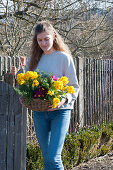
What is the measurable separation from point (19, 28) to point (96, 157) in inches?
113

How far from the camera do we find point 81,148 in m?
4.25

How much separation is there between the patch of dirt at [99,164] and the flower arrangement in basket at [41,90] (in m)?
2.07

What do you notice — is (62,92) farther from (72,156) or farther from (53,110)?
(72,156)

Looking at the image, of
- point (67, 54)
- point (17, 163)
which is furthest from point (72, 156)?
point (67, 54)

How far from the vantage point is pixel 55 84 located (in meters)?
2.42

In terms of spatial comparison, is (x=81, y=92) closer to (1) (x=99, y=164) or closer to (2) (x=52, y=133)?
(1) (x=99, y=164)

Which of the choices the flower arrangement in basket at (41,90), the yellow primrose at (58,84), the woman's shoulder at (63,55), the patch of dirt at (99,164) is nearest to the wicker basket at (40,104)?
the flower arrangement in basket at (41,90)

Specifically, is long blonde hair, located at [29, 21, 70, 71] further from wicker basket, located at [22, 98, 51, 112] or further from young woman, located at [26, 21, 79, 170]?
wicker basket, located at [22, 98, 51, 112]

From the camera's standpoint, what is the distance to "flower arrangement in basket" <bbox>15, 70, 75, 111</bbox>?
2418 millimetres

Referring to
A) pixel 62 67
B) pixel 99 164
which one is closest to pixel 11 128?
pixel 62 67

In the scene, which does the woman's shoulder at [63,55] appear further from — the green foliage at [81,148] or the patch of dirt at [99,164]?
the patch of dirt at [99,164]

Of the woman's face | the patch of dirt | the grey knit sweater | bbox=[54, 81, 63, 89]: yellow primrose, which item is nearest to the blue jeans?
the grey knit sweater

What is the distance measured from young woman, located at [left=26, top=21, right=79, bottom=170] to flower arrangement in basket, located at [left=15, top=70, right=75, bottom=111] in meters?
0.08

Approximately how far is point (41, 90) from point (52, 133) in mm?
430
